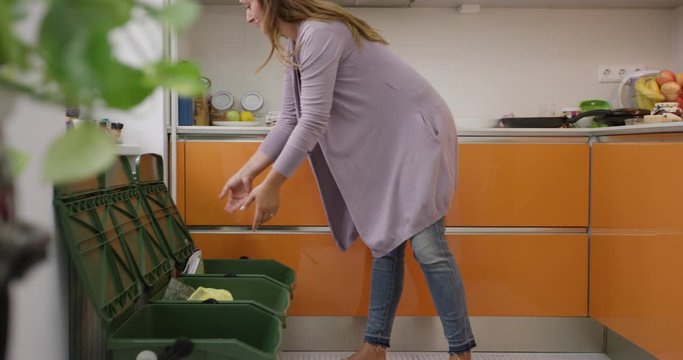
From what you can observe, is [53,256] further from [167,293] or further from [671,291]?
[671,291]

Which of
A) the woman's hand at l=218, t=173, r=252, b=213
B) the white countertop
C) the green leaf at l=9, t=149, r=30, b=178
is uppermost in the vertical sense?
the white countertop

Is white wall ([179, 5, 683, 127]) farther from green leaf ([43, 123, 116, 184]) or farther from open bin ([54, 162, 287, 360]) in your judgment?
green leaf ([43, 123, 116, 184])

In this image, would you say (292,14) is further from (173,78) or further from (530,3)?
(530,3)

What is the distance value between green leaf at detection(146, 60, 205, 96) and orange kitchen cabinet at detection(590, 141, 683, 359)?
1.60 m

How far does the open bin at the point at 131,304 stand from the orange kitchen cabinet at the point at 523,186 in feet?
3.51

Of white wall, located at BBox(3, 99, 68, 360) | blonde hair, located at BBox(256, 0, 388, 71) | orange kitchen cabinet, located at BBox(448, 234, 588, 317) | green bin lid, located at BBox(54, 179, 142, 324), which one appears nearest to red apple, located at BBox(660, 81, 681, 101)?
orange kitchen cabinet, located at BBox(448, 234, 588, 317)

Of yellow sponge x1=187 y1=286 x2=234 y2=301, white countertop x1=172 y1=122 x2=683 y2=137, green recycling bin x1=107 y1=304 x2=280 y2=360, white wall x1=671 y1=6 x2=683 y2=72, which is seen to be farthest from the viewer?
white wall x1=671 y1=6 x2=683 y2=72

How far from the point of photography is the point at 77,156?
0.77 ft

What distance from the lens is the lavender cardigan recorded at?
1521 mm

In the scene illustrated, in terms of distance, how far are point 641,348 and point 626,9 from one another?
1.68m

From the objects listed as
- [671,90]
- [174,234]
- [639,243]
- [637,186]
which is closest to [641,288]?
[639,243]

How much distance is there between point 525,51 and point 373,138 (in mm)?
1478

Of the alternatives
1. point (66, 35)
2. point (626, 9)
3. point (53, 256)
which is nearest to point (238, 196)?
point (53, 256)

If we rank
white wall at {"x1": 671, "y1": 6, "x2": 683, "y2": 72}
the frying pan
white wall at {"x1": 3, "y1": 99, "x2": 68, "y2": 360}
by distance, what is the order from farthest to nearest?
white wall at {"x1": 671, "y1": 6, "x2": 683, "y2": 72} → the frying pan → white wall at {"x1": 3, "y1": 99, "x2": 68, "y2": 360}
